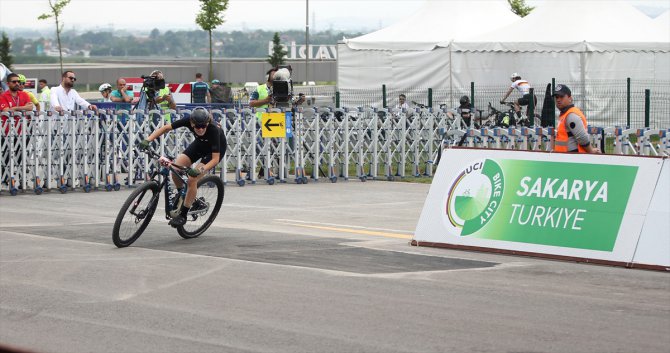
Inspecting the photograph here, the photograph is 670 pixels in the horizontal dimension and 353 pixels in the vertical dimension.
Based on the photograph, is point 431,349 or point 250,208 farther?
point 250,208

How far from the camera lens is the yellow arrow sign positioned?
73.7ft

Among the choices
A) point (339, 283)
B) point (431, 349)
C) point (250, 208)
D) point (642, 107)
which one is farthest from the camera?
point (642, 107)

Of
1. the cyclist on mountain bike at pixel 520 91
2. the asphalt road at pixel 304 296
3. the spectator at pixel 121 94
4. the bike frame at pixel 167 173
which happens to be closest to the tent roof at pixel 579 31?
the cyclist on mountain bike at pixel 520 91

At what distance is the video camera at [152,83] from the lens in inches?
930

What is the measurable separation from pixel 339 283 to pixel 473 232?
8.26ft

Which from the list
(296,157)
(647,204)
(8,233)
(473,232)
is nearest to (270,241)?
(473,232)

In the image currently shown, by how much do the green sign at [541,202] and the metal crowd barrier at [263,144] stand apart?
5180 millimetres

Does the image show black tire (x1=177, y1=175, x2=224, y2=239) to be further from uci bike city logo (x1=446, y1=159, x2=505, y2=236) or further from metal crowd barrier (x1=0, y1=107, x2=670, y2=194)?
metal crowd barrier (x1=0, y1=107, x2=670, y2=194)

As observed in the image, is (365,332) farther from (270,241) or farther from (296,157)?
(296,157)

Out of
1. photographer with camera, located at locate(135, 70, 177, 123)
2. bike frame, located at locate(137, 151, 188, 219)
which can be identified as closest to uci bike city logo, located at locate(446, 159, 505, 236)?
bike frame, located at locate(137, 151, 188, 219)

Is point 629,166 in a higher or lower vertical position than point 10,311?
higher

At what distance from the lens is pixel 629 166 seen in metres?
12.0

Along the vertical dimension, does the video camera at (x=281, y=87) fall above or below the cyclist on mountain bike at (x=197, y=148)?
above

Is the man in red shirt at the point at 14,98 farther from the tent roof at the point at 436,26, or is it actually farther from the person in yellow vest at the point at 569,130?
the tent roof at the point at 436,26
